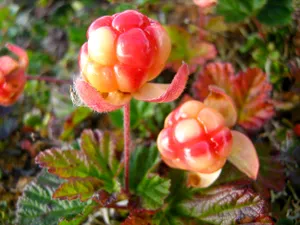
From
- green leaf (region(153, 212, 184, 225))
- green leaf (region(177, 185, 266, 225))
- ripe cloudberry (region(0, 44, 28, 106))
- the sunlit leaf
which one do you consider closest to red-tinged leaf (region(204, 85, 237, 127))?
green leaf (region(177, 185, 266, 225))

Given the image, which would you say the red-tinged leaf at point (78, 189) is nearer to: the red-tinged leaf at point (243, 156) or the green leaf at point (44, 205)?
the green leaf at point (44, 205)

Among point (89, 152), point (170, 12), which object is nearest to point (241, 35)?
point (170, 12)

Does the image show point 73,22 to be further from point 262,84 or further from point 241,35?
point 262,84

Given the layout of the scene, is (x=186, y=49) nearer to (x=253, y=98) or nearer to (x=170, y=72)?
(x=170, y=72)

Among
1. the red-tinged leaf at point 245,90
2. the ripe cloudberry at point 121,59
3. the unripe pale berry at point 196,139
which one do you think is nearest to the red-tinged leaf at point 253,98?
the red-tinged leaf at point 245,90

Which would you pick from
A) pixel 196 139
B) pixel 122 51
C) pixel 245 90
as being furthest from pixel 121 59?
pixel 245 90

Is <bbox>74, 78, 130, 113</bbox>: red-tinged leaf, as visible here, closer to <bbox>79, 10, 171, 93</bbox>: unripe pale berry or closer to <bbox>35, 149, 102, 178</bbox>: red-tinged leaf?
<bbox>79, 10, 171, 93</bbox>: unripe pale berry
